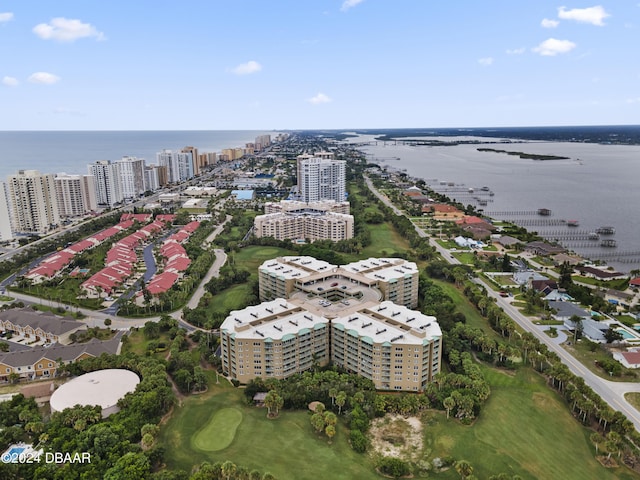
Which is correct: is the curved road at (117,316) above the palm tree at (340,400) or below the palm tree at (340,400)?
below

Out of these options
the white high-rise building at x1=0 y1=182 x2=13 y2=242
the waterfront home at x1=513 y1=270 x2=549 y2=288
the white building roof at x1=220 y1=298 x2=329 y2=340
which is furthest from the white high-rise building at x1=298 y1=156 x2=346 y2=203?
the white building roof at x1=220 y1=298 x2=329 y2=340

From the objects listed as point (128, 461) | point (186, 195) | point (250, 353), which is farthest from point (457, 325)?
point (186, 195)

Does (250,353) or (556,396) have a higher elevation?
(250,353)

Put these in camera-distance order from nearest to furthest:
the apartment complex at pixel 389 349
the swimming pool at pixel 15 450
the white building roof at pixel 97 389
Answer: the swimming pool at pixel 15 450 → the white building roof at pixel 97 389 → the apartment complex at pixel 389 349

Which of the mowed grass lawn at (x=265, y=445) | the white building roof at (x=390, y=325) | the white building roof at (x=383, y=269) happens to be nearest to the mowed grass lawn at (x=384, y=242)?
the white building roof at (x=383, y=269)

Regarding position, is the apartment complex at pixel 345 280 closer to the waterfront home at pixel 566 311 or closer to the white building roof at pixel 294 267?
the white building roof at pixel 294 267

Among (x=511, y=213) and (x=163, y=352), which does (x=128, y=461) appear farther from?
(x=511, y=213)

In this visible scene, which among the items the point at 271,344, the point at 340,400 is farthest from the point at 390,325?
the point at 271,344
